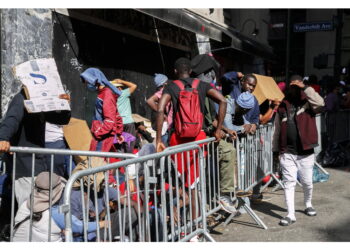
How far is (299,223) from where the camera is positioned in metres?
6.18

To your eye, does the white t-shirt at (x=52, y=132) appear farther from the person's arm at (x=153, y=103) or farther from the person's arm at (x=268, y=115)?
the person's arm at (x=268, y=115)

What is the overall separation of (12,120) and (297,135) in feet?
11.7

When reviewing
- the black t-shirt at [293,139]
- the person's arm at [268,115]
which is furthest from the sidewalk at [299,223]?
the person's arm at [268,115]

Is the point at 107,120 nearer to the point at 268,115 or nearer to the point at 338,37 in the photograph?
the point at 268,115

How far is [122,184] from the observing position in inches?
146

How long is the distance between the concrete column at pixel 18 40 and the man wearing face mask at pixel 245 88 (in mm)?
2883

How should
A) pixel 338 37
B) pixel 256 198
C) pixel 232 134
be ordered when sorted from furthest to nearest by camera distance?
pixel 338 37 < pixel 256 198 < pixel 232 134

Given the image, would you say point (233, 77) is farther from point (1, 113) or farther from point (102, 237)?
point (102, 237)

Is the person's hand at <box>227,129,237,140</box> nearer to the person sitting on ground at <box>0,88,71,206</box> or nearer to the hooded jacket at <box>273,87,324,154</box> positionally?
the hooded jacket at <box>273,87,324,154</box>

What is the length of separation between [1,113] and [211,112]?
292 centimetres

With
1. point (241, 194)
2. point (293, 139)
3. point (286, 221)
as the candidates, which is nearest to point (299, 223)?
point (286, 221)

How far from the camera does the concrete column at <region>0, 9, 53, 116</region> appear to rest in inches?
262

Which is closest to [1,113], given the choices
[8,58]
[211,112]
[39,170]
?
[8,58]

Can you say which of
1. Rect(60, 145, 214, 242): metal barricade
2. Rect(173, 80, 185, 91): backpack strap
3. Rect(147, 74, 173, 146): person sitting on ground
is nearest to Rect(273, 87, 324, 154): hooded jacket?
Rect(147, 74, 173, 146): person sitting on ground
